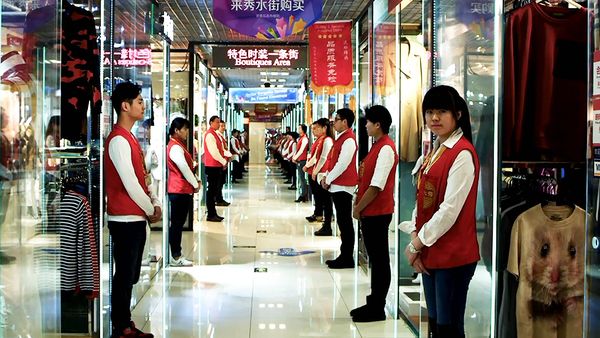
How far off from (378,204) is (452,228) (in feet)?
6.16

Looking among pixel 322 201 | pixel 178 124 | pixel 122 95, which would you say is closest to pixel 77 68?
pixel 122 95

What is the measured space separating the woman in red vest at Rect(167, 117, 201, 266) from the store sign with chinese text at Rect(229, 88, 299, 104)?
14.7 m

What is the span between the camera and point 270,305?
18.6 feet

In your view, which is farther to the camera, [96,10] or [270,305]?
[270,305]

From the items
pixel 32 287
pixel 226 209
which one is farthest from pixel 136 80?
pixel 226 209

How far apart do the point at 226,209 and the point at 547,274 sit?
10042mm

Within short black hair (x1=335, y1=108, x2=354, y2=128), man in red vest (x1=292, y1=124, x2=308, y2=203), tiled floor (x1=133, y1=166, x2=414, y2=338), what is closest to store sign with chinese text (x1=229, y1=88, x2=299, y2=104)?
man in red vest (x1=292, y1=124, x2=308, y2=203)

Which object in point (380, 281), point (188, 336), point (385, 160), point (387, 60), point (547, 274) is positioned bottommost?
point (188, 336)

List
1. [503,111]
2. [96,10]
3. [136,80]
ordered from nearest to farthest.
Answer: [503,111] < [96,10] < [136,80]

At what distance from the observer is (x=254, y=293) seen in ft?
20.0

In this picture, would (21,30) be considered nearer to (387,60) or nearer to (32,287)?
(32,287)

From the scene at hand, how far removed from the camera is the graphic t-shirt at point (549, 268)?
3.20 m

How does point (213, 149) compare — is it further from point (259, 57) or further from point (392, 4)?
point (392, 4)

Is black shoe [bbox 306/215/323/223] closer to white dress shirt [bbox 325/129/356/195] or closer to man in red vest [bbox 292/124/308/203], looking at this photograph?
man in red vest [bbox 292/124/308/203]
